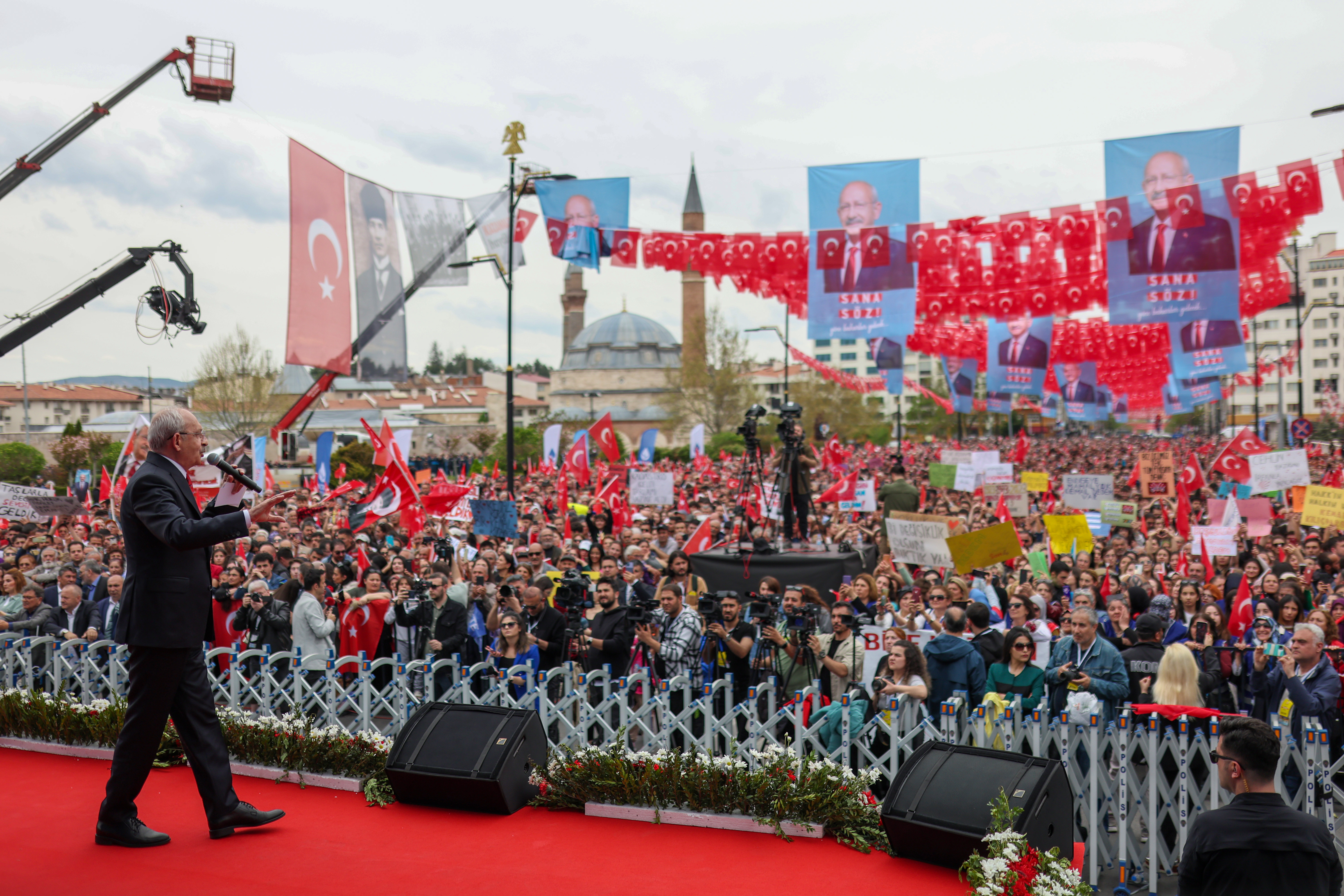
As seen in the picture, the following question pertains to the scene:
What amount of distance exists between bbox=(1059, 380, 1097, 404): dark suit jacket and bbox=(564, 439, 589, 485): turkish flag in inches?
1016

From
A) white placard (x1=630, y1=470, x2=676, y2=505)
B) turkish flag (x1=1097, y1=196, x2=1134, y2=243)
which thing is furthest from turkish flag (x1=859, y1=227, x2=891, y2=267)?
white placard (x1=630, y1=470, x2=676, y2=505)

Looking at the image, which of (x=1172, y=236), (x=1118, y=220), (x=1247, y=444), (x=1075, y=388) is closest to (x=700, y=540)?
(x=1118, y=220)

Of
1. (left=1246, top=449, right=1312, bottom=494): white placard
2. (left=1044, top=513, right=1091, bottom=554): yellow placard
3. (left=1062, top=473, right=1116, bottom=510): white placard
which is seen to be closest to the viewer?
(left=1044, top=513, right=1091, bottom=554): yellow placard

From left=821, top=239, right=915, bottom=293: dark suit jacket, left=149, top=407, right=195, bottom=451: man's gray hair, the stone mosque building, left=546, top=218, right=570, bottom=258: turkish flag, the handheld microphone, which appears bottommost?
the handheld microphone

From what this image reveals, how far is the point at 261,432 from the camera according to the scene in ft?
173

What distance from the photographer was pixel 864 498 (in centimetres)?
2100

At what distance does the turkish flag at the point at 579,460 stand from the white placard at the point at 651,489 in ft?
10.7

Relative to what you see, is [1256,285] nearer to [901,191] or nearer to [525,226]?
[901,191]

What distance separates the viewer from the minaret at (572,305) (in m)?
123

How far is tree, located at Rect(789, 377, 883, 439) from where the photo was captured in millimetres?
67375

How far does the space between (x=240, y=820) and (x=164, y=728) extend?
0.64m

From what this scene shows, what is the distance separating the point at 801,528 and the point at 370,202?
9.68 meters

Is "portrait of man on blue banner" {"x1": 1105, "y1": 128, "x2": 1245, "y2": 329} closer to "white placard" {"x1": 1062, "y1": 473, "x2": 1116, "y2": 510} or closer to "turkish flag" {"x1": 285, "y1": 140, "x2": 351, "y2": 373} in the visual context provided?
"white placard" {"x1": 1062, "y1": 473, "x2": 1116, "y2": 510}

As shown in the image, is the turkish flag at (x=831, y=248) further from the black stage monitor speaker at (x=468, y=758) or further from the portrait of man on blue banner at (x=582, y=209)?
the black stage monitor speaker at (x=468, y=758)
